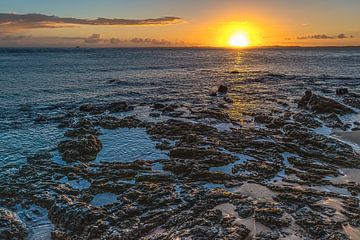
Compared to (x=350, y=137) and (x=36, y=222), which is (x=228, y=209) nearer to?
(x=36, y=222)

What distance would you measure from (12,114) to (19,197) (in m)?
14.6

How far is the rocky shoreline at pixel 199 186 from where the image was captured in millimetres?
9062

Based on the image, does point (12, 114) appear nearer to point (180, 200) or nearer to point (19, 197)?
point (19, 197)

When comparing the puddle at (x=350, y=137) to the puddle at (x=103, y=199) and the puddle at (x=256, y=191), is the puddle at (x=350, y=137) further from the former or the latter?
the puddle at (x=103, y=199)

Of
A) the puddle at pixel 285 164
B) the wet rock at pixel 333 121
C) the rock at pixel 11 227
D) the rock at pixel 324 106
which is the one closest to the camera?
the rock at pixel 11 227

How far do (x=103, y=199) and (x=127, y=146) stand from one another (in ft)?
18.8

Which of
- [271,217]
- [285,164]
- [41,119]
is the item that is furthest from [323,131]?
[41,119]

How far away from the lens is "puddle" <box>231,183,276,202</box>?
423 inches

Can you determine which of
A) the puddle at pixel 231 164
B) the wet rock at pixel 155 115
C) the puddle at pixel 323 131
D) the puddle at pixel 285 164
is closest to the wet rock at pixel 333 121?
the puddle at pixel 323 131

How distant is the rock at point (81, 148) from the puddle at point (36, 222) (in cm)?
439

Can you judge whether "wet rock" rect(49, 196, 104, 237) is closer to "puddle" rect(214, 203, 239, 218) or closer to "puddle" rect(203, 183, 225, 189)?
"puddle" rect(214, 203, 239, 218)

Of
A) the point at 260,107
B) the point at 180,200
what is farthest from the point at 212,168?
the point at 260,107

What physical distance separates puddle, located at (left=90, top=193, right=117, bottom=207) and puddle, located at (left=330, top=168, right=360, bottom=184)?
7864mm

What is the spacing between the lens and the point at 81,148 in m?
15.9
